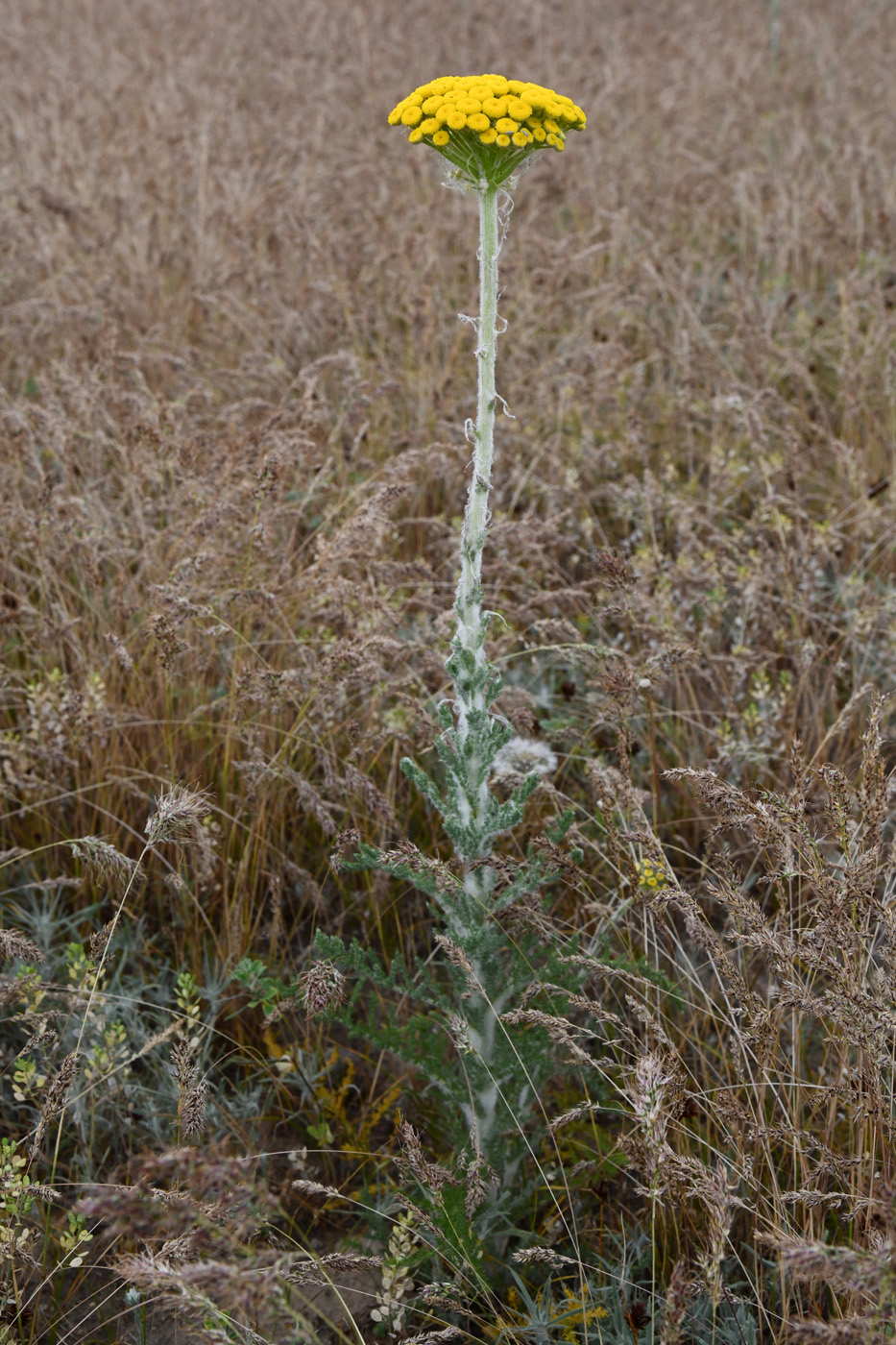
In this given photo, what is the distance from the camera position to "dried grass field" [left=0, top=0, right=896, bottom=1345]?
1.49 metres

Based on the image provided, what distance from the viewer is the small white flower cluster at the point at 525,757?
2.27 metres

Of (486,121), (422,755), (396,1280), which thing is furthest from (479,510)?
(396,1280)

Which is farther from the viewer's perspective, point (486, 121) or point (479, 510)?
point (479, 510)

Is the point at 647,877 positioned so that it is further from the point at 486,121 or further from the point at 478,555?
the point at 486,121

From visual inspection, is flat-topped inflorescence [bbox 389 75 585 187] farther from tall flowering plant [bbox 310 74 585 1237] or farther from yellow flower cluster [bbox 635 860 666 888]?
yellow flower cluster [bbox 635 860 666 888]

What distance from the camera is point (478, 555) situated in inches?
65.9

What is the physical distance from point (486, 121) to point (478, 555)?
658mm

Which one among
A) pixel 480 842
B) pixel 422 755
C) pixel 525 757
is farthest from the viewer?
pixel 422 755

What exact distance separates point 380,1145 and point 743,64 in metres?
7.09

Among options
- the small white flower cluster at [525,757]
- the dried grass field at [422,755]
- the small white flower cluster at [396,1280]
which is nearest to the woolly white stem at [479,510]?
the dried grass field at [422,755]

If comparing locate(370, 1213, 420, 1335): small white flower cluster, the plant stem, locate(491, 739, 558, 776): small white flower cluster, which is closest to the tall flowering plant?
the plant stem

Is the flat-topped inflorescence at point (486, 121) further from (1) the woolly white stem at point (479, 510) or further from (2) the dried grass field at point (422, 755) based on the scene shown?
(2) the dried grass field at point (422, 755)

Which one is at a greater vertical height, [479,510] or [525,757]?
[479,510]

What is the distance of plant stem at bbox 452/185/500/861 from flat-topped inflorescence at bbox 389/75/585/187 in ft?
0.20
